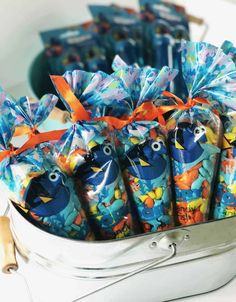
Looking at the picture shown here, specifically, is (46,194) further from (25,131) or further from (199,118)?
(199,118)

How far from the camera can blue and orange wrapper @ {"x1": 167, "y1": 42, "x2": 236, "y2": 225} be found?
50 centimetres

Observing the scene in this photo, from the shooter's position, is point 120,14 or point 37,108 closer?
point 37,108

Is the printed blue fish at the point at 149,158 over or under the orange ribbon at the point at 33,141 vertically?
under

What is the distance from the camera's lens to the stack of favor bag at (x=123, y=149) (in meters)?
0.48

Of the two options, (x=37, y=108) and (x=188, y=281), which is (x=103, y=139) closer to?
(x=37, y=108)

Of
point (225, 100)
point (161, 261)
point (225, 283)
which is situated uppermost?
point (225, 100)

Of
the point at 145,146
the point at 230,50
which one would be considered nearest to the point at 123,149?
the point at 145,146

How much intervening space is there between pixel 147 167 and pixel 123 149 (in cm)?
4

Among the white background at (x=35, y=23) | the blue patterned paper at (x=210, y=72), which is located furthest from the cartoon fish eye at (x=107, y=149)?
the white background at (x=35, y=23)

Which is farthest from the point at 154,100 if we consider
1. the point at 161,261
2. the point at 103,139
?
the point at 161,261

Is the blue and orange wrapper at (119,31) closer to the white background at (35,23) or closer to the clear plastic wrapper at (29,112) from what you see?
the white background at (35,23)

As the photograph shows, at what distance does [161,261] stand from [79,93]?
0.66 feet

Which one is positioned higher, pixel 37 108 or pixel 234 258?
pixel 37 108

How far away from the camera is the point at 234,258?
558mm
